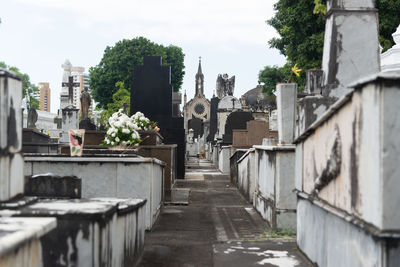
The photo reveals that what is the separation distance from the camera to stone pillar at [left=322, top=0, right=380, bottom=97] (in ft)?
22.3

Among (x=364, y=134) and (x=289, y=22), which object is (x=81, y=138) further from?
(x=289, y=22)

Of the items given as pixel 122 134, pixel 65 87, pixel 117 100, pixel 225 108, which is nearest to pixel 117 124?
pixel 122 134

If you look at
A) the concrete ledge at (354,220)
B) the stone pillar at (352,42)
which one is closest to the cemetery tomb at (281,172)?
the stone pillar at (352,42)

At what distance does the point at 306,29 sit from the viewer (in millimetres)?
30578

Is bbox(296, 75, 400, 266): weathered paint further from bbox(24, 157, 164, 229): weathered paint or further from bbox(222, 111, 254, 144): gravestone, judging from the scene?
bbox(222, 111, 254, 144): gravestone

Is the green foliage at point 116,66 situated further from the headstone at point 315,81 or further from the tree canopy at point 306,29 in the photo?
the headstone at point 315,81

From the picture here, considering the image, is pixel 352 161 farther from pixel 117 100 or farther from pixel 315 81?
pixel 117 100

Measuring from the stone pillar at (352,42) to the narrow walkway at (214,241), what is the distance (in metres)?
2.52

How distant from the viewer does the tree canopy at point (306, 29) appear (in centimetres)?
2744

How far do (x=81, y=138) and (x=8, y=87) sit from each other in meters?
4.72

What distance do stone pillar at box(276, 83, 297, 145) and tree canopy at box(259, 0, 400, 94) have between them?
61.6 ft

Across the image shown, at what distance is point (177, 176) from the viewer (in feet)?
70.4

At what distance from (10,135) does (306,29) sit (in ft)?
95.0

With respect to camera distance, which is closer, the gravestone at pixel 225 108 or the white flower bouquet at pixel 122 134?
the white flower bouquet at pixel 122 134
